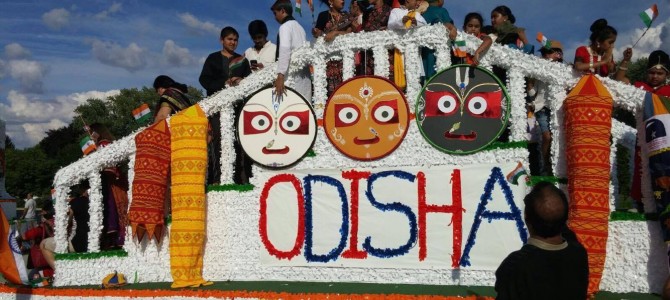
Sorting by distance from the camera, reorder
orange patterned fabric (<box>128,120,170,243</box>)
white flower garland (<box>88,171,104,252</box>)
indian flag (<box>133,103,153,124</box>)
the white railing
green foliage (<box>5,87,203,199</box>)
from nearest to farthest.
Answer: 1. the white railing
2. orange patterned fabric (<box>128,120,170,243</box>)
3. white flower garland (<box>88,171,104,252</box>)
4. indian flag (<box>133,103,153,124</box>)
5. green foliage (<box>5,87,203,199</box>)

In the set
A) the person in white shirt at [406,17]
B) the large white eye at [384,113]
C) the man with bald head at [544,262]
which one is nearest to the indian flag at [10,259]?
the large white eye at [384,113]

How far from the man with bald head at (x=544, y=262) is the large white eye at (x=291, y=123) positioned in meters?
3.95

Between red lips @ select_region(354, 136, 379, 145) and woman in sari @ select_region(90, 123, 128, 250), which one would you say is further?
woman in sari @ select_region(90, 123, 128, 250)

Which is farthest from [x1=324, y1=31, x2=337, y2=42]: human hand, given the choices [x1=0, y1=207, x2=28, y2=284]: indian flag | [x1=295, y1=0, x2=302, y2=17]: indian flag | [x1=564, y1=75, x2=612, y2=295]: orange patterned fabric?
[x1=0, y1=207, x2=28, y2=284]: indian flag

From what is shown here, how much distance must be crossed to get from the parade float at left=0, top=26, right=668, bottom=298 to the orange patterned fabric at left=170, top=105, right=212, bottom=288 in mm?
16

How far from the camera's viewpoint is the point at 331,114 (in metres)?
6.18

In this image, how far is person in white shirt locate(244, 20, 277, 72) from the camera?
7.29m

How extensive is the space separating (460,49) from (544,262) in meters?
3.71

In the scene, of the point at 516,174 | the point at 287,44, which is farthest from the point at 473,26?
the point at 516,174

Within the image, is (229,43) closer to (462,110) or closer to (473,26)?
(473,26)

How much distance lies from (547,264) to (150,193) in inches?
193

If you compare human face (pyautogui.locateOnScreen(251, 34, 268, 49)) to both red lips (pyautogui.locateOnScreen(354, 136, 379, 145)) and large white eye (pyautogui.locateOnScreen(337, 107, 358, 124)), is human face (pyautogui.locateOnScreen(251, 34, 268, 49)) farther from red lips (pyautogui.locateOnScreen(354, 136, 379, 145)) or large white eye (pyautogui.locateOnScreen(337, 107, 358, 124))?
red lips (pyautogui.locateOnScreen(354, 136, 379, 145))

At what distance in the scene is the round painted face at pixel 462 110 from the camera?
564 cm

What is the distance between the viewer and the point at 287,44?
6.32m
